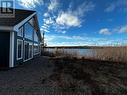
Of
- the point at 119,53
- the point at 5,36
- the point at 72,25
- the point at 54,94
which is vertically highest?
the point at 72,25

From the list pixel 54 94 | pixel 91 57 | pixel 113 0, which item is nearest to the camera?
pixel 54 94

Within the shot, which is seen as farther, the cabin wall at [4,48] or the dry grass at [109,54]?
the dry grass at [109,54]

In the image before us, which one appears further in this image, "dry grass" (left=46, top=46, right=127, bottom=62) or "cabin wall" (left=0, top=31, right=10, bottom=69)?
"dry grass" (left=46, top=46, right=127, bottom=62)

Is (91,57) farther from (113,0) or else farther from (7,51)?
(7,51)

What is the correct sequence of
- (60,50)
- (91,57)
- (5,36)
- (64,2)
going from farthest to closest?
1. (60,50)
2. (91,57)
3. (64,2)
4. (5,36)

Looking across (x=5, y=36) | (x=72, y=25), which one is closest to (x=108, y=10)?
(x=72, y=25)

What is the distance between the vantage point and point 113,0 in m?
14.2

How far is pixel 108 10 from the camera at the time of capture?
733 inches

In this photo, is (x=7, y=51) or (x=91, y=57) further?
(x=91, y=57)

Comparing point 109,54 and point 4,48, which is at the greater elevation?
point 4,48

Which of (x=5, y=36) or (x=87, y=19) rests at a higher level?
(x=87, y=19)

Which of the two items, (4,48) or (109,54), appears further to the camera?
(109,54)

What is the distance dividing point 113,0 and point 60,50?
12.2 meters

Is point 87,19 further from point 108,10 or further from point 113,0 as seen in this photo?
point 113,0
